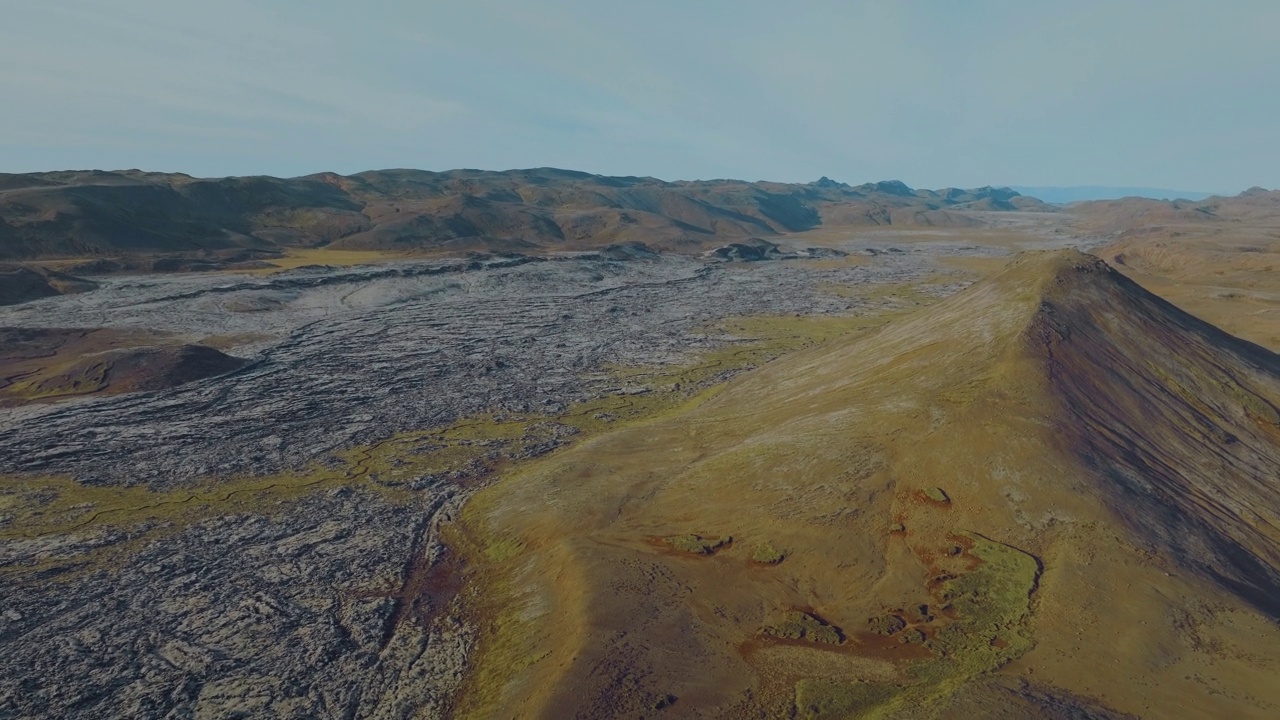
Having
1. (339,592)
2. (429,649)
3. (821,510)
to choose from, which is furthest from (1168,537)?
(339,592)


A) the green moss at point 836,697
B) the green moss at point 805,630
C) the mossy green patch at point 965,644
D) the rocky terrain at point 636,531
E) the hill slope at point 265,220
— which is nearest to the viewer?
the green moss at point 836,697

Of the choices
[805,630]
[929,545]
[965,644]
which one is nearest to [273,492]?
[805,630]

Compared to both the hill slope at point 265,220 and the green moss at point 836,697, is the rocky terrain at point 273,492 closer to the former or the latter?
the green moss at point 836,697

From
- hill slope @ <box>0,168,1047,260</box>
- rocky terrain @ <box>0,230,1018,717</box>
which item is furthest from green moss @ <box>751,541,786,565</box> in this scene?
hill slope @ <box>0,168,1047,260</box>

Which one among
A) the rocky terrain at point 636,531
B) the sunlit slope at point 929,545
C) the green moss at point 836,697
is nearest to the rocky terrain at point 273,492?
the rocky terrain at point 636,531

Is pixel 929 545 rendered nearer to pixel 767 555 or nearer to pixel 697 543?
pixel 767 555

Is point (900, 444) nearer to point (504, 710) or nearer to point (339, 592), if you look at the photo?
point (504, 710)
